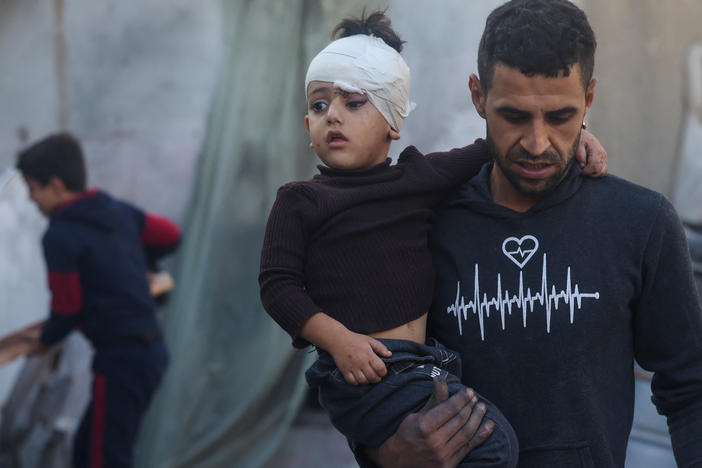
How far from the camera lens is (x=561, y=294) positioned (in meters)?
1.54

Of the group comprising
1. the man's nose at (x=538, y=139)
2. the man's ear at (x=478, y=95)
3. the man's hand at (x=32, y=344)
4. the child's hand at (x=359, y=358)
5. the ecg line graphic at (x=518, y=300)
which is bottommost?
the man's hand at (x=32, y=344)

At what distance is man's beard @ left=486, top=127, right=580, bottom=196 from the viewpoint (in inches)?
59.6

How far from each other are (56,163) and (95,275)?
529 mm

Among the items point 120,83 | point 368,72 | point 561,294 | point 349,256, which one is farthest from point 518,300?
point 120,83

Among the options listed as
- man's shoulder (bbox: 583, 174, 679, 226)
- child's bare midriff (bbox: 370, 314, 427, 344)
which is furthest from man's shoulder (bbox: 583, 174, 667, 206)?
child's bare midriff (bbox: 370, 314, 427, 344)

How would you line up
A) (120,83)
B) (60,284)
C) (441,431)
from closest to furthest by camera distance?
(441,431), (60,284), (120,83)

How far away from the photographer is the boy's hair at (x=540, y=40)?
1.49 metres

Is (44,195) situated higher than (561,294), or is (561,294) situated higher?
(561,294)

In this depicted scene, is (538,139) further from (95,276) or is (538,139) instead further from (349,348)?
(95,276)

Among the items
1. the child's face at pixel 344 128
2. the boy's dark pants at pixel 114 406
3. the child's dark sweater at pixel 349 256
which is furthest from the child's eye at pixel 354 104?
the boy's dark pants at pixel 114 406

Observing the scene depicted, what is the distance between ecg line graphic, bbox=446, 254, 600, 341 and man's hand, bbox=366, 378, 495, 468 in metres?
0.14

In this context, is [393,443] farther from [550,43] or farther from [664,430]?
[664,430]

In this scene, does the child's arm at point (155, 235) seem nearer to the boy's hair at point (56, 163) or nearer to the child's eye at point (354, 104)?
the boy's hair at point (56, 163)

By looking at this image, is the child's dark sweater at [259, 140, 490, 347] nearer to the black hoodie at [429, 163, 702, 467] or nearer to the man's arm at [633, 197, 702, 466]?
the black hoodie at [429, 163, 702, 467]
